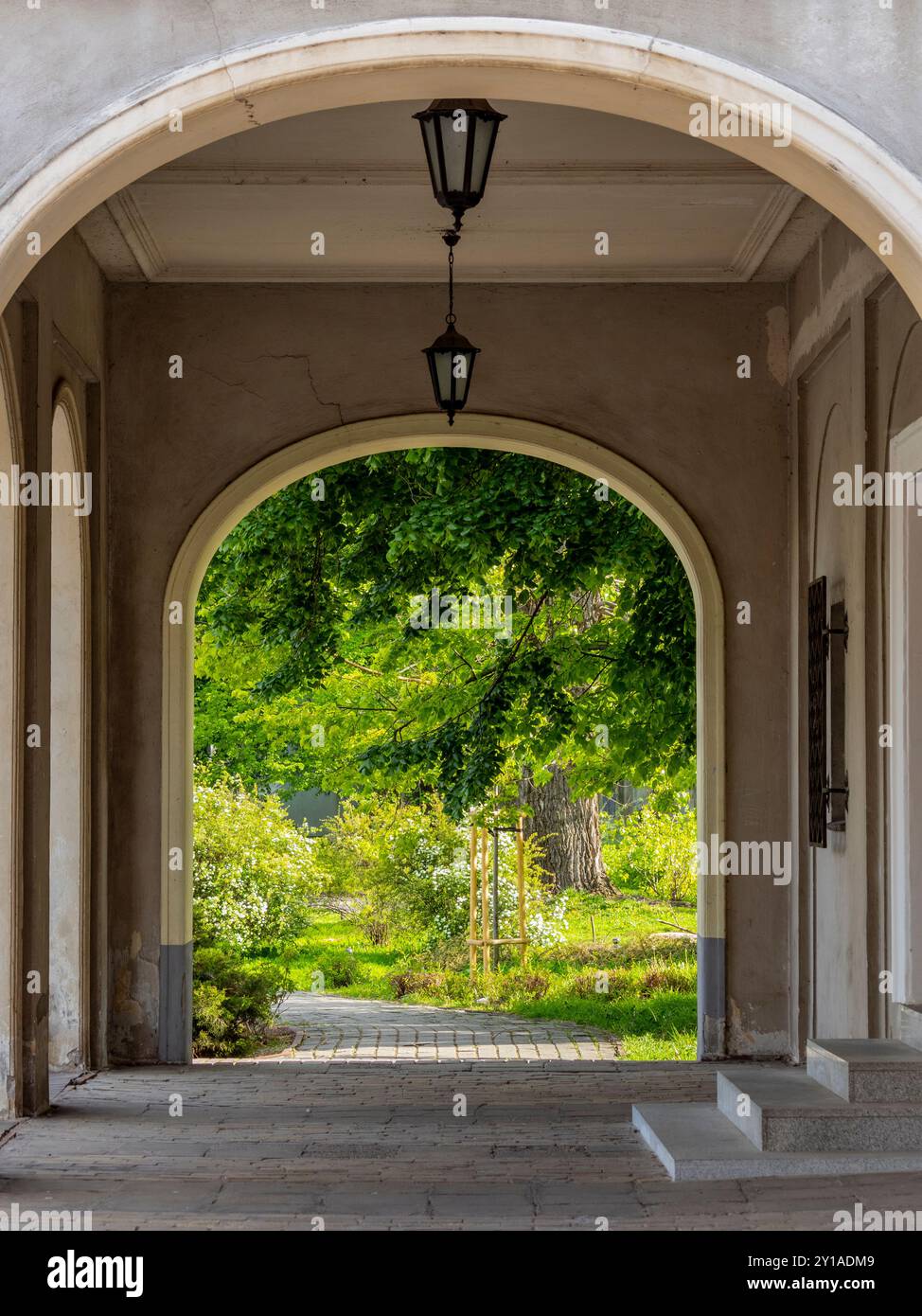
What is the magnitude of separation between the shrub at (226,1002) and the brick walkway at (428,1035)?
0.93 metres

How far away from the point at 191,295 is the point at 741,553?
11.8 ft

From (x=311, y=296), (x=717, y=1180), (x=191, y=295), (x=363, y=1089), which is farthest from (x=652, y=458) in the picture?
(x=717, y=1180)

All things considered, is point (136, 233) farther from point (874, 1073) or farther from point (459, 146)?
point (874, 1073)

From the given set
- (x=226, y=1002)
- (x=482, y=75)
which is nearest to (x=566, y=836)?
(x=226, y=1002)

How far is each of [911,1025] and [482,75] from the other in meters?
4.01

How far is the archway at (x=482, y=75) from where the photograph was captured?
14.0 feet

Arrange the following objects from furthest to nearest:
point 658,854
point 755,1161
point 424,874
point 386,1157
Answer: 1. point 658,854
2. point 424,874
3. point 386,1157
4. point 755,1161

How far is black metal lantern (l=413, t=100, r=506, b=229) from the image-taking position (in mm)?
5496

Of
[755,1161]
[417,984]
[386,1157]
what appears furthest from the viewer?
[417,984]

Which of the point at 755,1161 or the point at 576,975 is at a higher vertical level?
the point at 755,1161

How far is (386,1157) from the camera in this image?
19.3 feet

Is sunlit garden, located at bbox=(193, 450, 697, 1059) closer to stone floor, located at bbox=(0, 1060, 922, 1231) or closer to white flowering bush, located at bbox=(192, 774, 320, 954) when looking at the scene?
white flowering bush, located at bbox=(192, 774, 320, 954)

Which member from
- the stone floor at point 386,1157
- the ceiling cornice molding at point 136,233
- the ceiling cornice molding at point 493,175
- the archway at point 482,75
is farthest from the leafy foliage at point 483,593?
the archway at point 482,75

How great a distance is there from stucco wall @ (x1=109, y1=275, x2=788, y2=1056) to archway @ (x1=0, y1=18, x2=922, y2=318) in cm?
449
